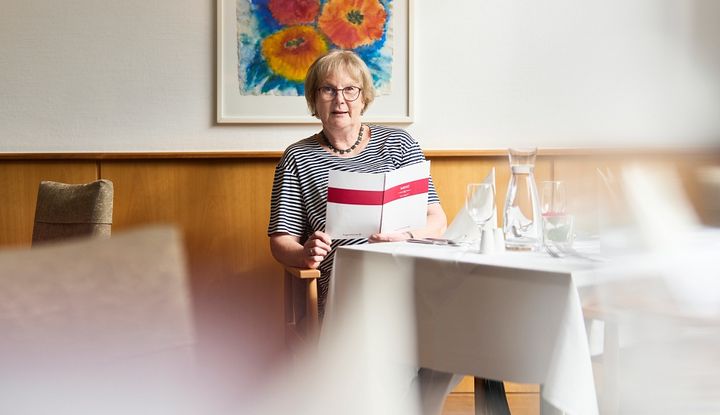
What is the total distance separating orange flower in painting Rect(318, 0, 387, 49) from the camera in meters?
2.55

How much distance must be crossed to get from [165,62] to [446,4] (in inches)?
41.6

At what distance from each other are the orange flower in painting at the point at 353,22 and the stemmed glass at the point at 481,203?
125 cm

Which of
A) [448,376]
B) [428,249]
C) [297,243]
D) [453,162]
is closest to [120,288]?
[448,376]

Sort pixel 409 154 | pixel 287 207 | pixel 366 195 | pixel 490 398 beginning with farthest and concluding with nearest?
pixel 409 154 < pixel 287 207 < pixel 366 195 < pixel 490 398

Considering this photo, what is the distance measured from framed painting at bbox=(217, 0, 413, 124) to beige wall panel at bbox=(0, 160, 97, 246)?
0.54 meters

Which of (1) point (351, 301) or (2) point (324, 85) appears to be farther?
(2) point (324, 85)

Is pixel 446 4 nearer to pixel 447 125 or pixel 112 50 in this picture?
pixel 447 125

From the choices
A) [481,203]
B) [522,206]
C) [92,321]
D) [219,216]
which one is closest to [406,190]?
[481,203]

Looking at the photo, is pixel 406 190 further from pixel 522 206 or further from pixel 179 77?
pixel 179 77

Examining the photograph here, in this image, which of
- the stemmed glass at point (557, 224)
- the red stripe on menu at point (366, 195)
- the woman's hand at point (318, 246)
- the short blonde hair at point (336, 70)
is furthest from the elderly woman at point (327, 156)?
the stemmed glass at point (557, 224)

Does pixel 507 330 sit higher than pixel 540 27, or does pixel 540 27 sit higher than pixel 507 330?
pixel 540 27

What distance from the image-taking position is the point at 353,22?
8.39ft

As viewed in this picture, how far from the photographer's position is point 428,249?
1.39 metres

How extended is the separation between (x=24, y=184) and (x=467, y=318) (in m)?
1.98
